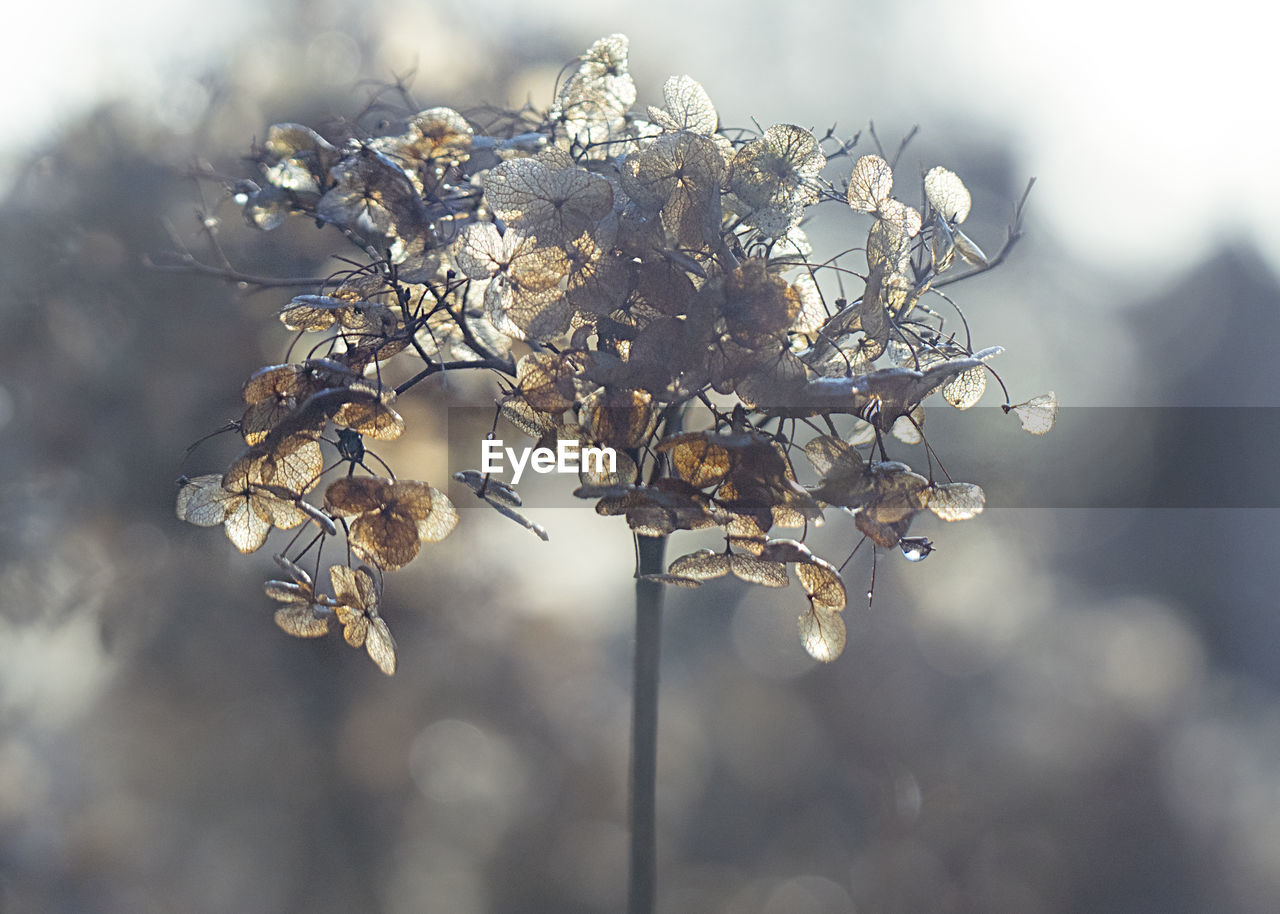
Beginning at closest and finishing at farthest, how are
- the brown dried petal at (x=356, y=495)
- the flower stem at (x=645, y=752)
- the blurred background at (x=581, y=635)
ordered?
the brown dried petal at (x=356, y=495), the flower stem at (x=645, y=752), the blurred background at (x=581, y=635)

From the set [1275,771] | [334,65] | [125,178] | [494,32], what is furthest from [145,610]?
[1275,771]

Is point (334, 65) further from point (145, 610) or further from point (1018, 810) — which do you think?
point (1018, 810)

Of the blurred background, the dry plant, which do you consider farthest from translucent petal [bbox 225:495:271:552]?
the blurred background

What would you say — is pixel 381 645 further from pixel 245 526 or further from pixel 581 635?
pixel 581 635

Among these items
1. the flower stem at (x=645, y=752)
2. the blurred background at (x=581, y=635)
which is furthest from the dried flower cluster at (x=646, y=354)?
the blurred background at (x=581, y=635)

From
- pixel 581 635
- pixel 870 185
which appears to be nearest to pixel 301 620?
pixel 870 185

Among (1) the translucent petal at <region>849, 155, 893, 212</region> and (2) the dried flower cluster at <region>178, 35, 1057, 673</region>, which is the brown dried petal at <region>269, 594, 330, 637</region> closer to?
(2) the dried flower cluster at <region>178, 35, 1057, 673</region>

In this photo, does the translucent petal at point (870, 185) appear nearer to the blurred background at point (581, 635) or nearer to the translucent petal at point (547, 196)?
the translucent petal at point (547, 196)
